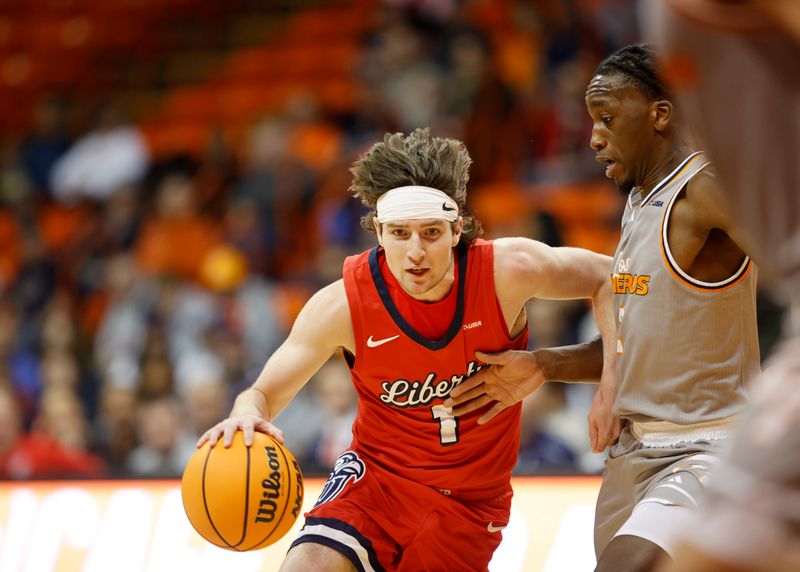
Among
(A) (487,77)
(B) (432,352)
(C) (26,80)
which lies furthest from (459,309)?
(C) (26,80)

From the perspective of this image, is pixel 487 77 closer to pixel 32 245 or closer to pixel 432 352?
pixel 32 245

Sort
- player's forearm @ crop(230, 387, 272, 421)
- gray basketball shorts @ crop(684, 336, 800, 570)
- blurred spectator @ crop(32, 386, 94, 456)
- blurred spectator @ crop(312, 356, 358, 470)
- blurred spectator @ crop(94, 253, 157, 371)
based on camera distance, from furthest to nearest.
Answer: blurred spectator @ crop(94, 253, 157, 371) → blurred spectator @ crop(32, 386, 94, 456) → blurred spectator @ crop(312, 356, 358, 470) → player's forearm @ crop(230, 387, 272, 421) → gray basketball shorts @ crop(684, 336, 800, 570)

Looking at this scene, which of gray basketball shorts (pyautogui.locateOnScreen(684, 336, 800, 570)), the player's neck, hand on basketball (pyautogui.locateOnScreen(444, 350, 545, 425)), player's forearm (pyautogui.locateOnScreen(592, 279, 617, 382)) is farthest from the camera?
hand on basketball (pyautogui.locateOnScreen(444, 350, 545, 425))

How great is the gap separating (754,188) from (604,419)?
207 centimetres

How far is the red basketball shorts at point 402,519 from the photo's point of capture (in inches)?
163

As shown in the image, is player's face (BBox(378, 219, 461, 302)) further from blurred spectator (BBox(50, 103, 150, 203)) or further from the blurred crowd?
blurred spectator (BBox(50, 103, 150, 203))

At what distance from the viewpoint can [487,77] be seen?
9.95 meters

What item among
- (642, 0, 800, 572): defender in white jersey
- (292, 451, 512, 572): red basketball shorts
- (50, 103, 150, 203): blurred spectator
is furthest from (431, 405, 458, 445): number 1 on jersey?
(50, 103, 150, 203): blurred spectator

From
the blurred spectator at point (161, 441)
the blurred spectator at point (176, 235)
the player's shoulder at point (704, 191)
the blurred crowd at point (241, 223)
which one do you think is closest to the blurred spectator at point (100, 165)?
the blurred crowd at point (241, 223)

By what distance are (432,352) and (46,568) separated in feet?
8.59

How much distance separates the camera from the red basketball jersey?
4164mm

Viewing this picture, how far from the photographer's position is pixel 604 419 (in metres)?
3.82

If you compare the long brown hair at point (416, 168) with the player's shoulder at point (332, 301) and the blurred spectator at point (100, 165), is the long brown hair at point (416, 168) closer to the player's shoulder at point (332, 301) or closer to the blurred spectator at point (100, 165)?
the player's shoulder at point (332, 301)

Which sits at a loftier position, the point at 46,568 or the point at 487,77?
the point at 487,77
